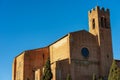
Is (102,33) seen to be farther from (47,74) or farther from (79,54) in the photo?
(47,74)

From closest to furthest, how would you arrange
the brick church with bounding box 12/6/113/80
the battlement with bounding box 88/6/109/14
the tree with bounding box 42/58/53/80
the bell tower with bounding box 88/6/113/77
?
the tree with bounding box 42/58/53/80 → the brick church with bounding box 12/6/113/80 → the bell tower with bounding box 88/6/113/77 → the battlement with bounding box 88/6/109/14

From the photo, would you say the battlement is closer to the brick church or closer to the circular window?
the brick church

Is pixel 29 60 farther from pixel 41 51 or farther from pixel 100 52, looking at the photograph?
pixel 100 52

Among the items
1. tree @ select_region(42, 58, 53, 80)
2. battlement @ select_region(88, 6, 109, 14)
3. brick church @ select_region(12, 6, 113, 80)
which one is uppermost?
battlement @ select_region(88, 6, 109, 14)

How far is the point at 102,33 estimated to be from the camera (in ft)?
142

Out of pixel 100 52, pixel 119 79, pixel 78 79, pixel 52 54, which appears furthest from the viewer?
pixel 52 54

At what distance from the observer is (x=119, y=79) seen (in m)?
27.0

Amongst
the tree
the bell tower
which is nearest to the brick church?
the bell tower

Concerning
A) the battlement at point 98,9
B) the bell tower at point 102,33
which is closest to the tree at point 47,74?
the bell tower at point 102,33

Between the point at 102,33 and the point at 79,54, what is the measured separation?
208 inches

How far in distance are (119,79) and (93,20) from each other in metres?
18.8

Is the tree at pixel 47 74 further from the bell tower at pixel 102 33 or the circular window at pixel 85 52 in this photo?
the bell tower at pixel 102 33

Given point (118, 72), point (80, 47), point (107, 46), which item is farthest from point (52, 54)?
point (118, 72)

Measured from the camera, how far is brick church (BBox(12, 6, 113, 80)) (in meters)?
39.5
